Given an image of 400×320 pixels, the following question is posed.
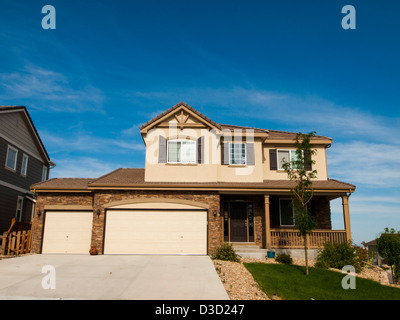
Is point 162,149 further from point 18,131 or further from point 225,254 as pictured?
point 18,131

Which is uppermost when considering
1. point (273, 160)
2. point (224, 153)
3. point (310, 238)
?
point (224, 153)

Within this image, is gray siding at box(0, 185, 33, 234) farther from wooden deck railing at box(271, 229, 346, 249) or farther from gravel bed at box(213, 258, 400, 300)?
wooden deck railing at box(271, 229, 346, 249)

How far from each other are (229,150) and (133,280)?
904cm

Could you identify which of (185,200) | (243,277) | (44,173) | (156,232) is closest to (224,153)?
(185,200)

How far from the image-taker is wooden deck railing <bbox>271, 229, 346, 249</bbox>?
1505 cm

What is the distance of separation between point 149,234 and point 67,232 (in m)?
4.30

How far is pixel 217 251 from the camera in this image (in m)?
13.8

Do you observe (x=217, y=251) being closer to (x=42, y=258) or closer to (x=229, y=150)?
(x=229, y=150)

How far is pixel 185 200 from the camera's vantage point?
15094 mm

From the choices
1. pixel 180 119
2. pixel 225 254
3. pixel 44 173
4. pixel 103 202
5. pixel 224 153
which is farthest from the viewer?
pixel 44 173

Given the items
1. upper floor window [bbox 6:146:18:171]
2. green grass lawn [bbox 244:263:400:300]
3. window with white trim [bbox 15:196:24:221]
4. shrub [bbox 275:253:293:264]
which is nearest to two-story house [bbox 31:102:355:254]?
shrub [bbox 275:253:293:264]

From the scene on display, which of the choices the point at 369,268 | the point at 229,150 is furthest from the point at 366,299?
the point at 229,150

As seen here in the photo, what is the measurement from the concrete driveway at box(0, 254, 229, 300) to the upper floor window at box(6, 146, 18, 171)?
8117 mm

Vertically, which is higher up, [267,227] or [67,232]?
[267,227]
